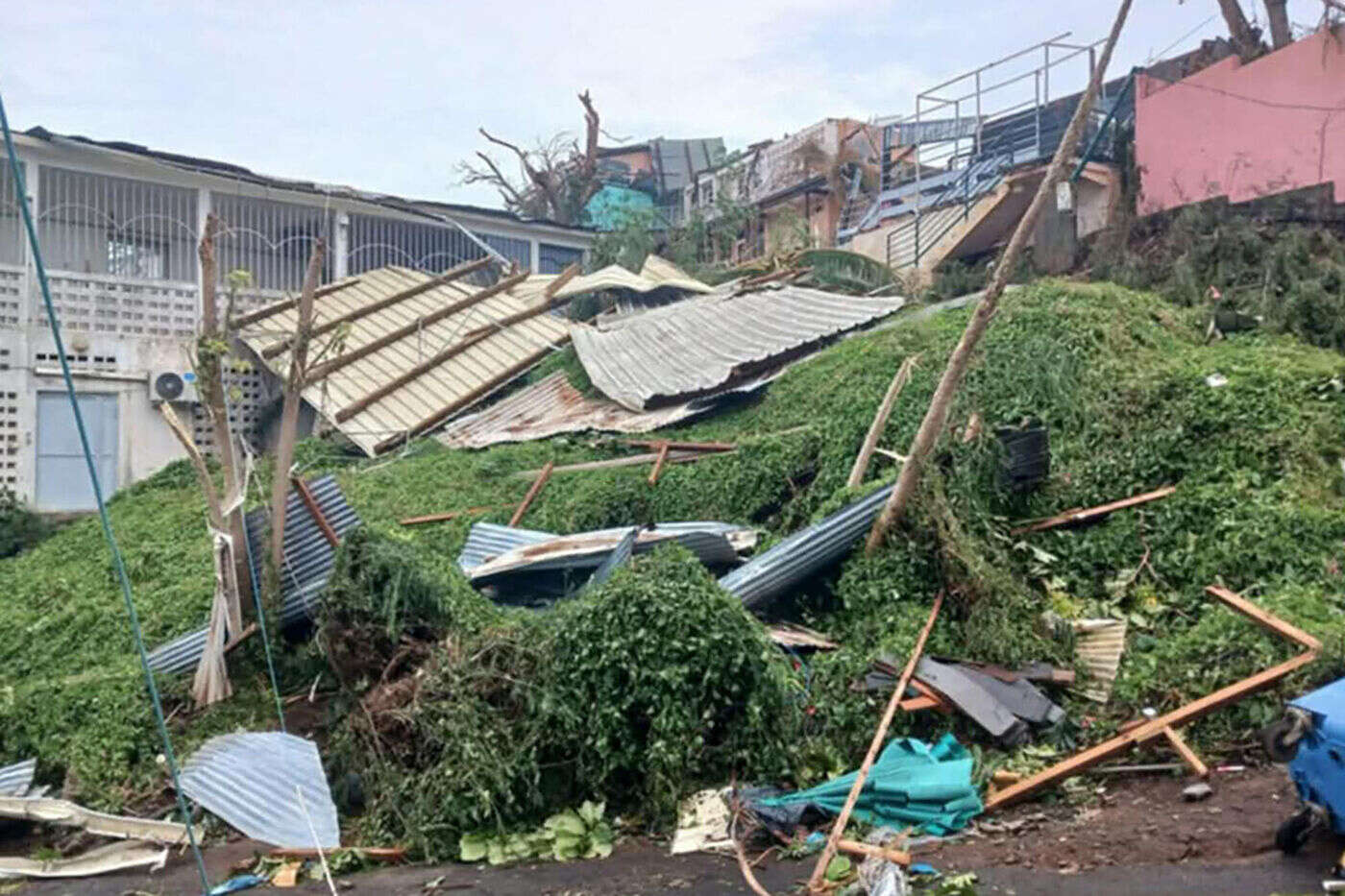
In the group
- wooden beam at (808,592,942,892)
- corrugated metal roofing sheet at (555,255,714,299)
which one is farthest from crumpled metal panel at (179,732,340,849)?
corrugated metal roofing sheet at (555,255,714,299)

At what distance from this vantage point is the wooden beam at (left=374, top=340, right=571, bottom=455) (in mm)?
14672

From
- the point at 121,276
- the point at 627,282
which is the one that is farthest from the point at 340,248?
the point at 627,282

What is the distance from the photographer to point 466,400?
1546 cm

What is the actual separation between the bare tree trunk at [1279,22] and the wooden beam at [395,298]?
11.7 m

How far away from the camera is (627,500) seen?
10742 millimetres

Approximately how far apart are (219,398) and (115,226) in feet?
33.1

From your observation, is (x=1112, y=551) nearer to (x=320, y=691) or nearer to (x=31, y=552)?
(x=320, y=691)

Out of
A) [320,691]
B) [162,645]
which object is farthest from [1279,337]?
[162,645]

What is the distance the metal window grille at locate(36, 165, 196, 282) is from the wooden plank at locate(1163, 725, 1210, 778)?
1433 cm

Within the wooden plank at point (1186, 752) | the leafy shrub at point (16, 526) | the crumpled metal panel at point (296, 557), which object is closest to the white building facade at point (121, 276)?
Answer: the leafy shrub at point (16, 526)

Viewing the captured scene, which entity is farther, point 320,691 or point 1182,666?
point 320,691

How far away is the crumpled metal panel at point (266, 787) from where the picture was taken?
6.64 metres

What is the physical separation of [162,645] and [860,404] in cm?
617

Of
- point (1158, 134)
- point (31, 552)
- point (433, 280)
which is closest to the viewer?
point (31, 552)
